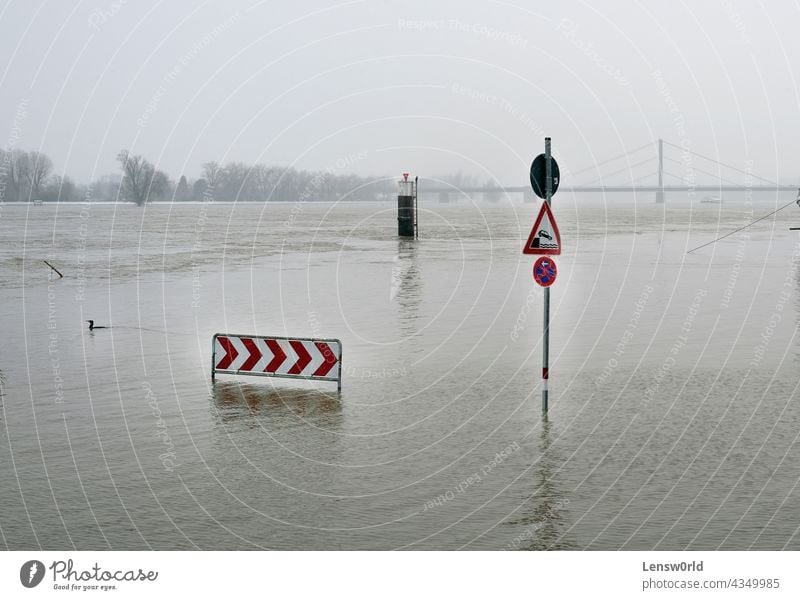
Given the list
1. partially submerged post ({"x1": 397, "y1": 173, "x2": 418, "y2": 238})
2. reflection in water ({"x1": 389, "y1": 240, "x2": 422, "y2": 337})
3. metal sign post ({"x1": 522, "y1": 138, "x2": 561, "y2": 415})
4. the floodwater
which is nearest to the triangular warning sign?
metal sign post ({"x1": 522, "y1": 138, "x2": 561, "y2": 415})

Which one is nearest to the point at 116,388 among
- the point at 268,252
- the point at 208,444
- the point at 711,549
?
the point at 208,444

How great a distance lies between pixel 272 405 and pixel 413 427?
2132 mm

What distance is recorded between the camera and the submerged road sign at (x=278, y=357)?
13.4m

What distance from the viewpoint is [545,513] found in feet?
26.9

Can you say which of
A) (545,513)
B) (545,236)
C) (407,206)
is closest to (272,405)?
(545,236)

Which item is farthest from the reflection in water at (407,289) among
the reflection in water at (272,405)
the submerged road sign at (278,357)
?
the reflection in water at (272,405)

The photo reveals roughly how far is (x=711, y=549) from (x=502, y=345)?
998cm

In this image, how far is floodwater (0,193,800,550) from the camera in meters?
7.98

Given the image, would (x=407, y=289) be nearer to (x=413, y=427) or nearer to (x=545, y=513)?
(x=413, y=427)

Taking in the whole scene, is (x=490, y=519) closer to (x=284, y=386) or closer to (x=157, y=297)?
(x=284, y=386)

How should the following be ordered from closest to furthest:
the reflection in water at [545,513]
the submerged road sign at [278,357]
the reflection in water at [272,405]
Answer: the reflection in water at [545,513]
the reflection in water at [272,405]
the submerged road sign at [278,357]

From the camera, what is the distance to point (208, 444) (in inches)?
415

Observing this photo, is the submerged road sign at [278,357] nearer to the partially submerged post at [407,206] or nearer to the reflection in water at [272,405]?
the reflection in water at [272,405]

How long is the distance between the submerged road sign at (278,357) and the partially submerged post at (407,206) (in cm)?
3989
